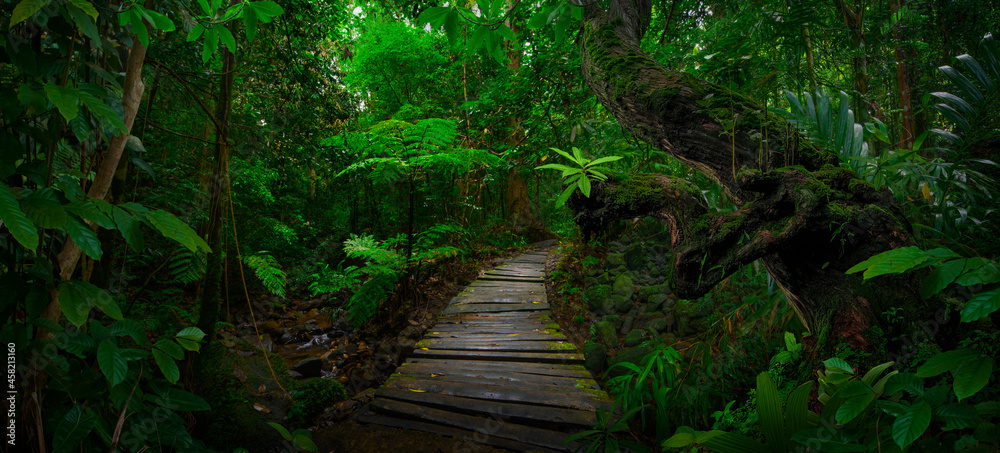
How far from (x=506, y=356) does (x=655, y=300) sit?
5.82ft

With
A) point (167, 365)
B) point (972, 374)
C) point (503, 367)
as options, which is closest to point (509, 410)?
point (503, 367)

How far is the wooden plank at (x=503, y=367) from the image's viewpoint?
329cm

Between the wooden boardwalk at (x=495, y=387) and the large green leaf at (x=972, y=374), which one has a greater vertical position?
the large green leaf at (x=972, y=374)

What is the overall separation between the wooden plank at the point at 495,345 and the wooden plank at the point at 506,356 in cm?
7

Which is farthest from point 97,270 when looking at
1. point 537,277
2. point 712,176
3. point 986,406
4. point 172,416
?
point 537,277

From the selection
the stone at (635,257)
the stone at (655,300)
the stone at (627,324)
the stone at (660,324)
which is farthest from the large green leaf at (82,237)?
the stone at (635,257)

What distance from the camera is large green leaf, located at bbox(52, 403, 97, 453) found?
1023 millimetres

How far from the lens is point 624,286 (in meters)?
4.69

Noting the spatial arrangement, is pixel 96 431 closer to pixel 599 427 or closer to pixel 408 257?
pixel 599 427

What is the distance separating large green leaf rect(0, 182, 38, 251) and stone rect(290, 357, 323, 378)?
10.7 ft

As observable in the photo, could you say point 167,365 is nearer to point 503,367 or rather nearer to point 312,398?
point 312,398

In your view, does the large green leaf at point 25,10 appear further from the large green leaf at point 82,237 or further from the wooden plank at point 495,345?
the wooden plank at point 495,345

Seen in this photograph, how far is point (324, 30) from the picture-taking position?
435 cm

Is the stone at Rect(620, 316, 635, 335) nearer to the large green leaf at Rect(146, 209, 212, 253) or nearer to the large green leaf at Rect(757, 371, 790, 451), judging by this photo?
the large green leaf at Rect(757, 371, 790, 451)
